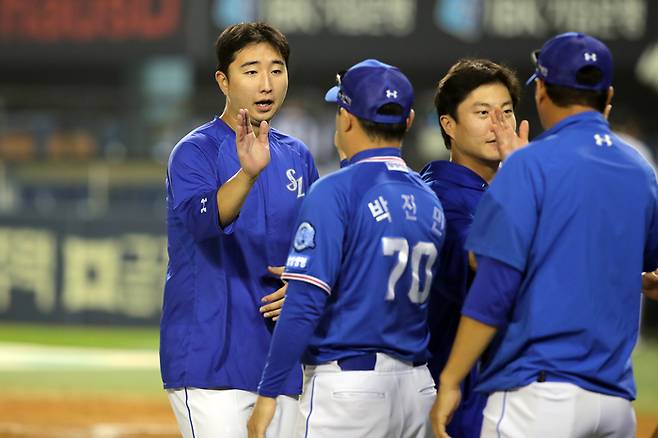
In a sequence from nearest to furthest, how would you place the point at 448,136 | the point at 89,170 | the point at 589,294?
1. the point at 589,294
2. the point at 448,136
3. the point at 89,170

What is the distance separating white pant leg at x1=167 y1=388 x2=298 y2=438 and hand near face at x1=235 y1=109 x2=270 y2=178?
75 centimetres

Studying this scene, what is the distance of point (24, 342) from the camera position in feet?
39.5

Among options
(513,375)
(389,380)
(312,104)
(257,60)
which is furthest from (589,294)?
(312,104)

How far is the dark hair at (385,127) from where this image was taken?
11.1ft

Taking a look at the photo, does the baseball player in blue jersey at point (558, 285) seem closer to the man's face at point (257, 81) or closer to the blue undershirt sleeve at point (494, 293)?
the blue undershirt sleeve at point (494, 293)

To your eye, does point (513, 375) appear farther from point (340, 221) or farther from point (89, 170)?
point (89, 170)

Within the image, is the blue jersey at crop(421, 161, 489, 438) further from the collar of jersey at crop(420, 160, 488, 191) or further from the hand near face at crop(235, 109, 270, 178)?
the hand near face at crop(235, 109, 270, 178)

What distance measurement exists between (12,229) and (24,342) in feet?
4.51

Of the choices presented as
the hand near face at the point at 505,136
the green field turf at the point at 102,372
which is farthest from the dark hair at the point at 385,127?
the green field turf at the point at 102,372

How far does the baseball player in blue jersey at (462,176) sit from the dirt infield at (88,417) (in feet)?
13.4

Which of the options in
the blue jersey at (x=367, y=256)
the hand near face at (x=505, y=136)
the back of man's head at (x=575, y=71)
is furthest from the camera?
the hand near face at (x=505, y=136)

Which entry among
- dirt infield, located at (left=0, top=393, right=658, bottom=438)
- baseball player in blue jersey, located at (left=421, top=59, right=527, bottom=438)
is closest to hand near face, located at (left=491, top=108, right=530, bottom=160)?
baseball player in blue jersey, located at (left=421, top=59, right=527, bottom=438)

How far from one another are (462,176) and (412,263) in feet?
1.90

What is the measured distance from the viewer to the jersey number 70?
3.30 meters
